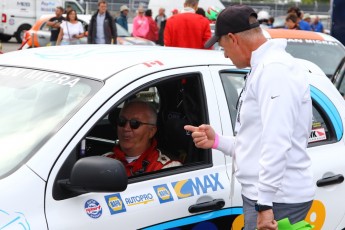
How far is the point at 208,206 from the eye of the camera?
9.78ft

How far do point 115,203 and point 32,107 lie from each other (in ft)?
1.91

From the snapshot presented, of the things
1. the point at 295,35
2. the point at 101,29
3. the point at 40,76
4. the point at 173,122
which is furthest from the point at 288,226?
the point at 101,29

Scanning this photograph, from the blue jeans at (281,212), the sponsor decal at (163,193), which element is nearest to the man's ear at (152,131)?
the sponsor decal at (163,193)

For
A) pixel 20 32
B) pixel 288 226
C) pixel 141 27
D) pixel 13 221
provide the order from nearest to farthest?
1. pixel 13 221
2. pixel 288 226
3. pixel 141 27
4. pixel 20 32

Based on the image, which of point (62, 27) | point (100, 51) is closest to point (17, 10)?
point (62, 27)

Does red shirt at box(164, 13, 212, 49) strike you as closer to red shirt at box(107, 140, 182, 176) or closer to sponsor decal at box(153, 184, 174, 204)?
red shirt at box(107, 140, 182, 176)

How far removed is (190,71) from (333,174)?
0.96 meters

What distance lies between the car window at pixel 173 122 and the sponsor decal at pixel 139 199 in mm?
186

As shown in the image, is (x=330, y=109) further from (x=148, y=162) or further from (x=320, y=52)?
(x=320, y=52)

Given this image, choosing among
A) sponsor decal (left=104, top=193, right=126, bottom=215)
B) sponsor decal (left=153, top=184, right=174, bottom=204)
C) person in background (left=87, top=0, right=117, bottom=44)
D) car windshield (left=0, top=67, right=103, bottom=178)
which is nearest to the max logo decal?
car windshield (left=0, top=67, right=103, bottom=178)

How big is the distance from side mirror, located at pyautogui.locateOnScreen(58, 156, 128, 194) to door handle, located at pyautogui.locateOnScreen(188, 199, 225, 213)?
1.77 ft

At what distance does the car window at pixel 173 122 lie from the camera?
3.18 m

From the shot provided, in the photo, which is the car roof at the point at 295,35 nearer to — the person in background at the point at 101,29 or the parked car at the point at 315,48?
the parked car at the point at 315,48

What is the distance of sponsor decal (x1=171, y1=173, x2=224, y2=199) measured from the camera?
293 cm
